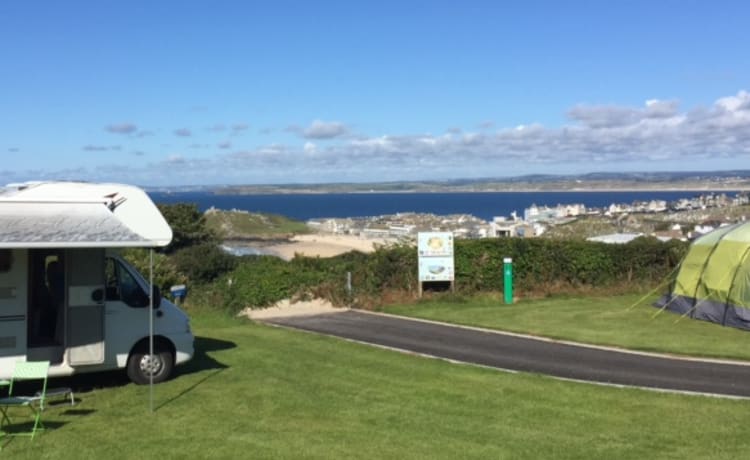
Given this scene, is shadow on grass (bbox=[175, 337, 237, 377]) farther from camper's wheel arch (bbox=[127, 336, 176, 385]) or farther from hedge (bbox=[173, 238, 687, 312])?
hedge (bbox=[173, 238, 687, 312])

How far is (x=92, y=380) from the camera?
38.3 feet

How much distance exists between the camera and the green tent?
1709cm

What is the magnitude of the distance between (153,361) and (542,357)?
23.3 ft

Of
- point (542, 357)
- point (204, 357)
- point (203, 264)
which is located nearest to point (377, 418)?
point (204, 357)

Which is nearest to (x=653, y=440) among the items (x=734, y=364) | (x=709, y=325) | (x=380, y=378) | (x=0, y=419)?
(x=380, y=378)

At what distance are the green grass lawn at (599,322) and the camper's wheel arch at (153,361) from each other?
866 cm

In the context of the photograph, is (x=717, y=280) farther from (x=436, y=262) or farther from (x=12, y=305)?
(x=12, y=305)

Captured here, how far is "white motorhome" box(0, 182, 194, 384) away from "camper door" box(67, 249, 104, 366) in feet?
0.04

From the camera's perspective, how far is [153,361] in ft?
37.3

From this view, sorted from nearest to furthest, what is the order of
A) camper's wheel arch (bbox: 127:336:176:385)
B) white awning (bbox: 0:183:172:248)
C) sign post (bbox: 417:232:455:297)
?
white awning (bbox: 0:183:172:248) < camper's wheel arch (bbox: 127:336:176:385) < sign post (bbox: 417:232:455:297)

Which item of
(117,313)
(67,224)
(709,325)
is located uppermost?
(67,224)

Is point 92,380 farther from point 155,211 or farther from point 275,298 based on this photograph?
point 275,298

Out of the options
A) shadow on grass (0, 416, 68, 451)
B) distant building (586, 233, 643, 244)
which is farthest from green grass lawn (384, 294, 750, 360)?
shadow on grass (0, 416, 68, 451)

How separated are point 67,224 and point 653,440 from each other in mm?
7706
